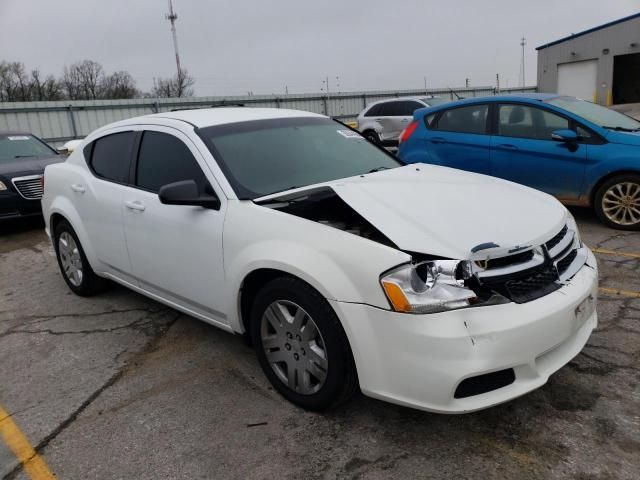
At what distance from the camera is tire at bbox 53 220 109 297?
4695 millimetres

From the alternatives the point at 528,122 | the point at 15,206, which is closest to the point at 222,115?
the point at 528,122

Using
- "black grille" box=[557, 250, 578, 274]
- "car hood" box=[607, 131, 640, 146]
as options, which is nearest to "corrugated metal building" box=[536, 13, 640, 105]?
"car hood" box=[607, 131, 640, 146]

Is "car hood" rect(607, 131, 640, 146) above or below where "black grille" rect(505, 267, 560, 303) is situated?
above

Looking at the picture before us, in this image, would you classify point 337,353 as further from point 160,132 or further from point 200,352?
point 160,132

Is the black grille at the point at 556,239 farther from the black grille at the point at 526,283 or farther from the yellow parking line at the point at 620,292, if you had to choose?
the yellow parking line at the point at 620,292

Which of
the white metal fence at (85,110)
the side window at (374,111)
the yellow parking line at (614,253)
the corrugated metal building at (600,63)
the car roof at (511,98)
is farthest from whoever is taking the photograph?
the corrugated metal building at (600,63)

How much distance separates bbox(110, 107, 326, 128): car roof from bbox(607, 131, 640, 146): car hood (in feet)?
12.1

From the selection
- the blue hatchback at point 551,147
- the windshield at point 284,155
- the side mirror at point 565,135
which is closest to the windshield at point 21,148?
the blue hatchback at point 551,147

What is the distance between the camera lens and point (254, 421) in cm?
288

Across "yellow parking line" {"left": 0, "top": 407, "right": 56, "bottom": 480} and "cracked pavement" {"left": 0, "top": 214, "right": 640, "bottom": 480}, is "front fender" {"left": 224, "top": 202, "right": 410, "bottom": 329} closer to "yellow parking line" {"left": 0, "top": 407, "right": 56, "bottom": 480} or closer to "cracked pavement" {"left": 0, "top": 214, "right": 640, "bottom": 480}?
"cracked pavement" {"left": 0, "top": 214, "right": 640, "bottom": 480}

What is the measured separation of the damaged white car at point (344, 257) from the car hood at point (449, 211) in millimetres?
11

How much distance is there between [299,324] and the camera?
109 inches

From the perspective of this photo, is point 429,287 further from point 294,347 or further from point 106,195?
point 106,195

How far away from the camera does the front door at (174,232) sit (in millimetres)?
3221
